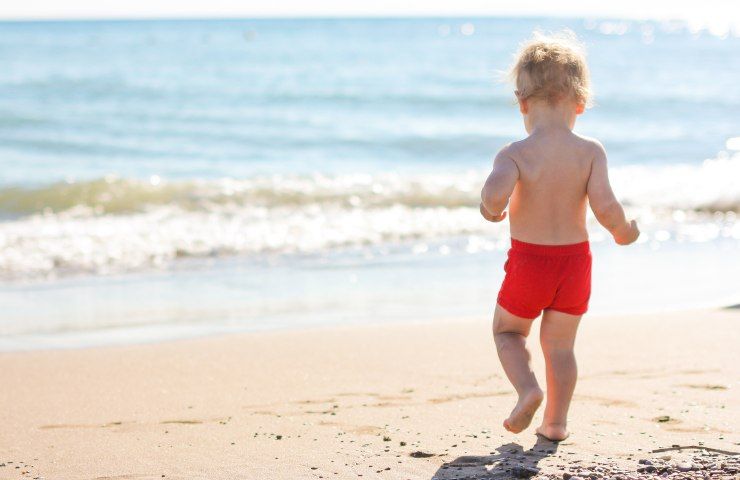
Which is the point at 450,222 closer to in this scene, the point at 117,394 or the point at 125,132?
the point at 117,394

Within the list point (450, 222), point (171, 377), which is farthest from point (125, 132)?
point (171, 377)

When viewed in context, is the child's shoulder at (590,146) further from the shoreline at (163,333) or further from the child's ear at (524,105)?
the shoreline at (163,333)

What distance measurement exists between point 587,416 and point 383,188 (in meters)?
7.71

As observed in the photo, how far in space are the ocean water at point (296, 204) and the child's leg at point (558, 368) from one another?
Result: 983mm

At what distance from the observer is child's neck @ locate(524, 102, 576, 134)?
3.30 metres

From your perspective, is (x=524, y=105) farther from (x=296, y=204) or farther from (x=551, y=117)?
(x=296, y=204)

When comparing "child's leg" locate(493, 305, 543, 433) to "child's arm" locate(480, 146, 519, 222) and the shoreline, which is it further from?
the shoreline

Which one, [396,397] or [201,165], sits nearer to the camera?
[396,397]

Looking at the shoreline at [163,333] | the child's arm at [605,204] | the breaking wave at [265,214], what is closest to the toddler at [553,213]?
the child's arm at [605,204]

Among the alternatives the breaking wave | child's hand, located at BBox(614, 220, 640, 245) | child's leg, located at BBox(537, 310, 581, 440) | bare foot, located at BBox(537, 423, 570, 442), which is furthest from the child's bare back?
the breaking wave

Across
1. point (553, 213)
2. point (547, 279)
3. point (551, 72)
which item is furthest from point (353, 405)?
point (551, 72)

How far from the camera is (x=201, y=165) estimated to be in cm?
1404

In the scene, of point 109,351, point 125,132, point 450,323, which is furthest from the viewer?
point 125,132

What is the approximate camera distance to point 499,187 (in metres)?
3.16
